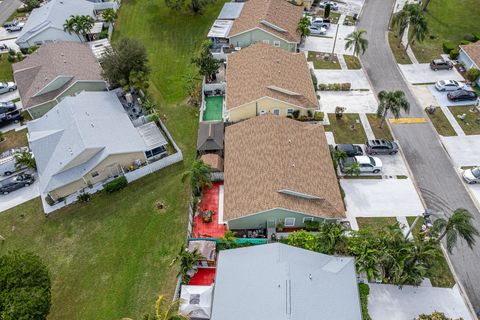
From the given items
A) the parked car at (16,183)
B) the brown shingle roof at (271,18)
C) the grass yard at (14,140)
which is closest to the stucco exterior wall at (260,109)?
the brown shingle roof at (271,18)

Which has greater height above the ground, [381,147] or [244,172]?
[381,147]

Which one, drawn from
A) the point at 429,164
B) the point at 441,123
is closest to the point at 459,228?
the point at 429,164

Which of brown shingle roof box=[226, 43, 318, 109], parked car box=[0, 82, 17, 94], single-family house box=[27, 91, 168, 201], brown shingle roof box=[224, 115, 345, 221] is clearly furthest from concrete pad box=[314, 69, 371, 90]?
parked car box=[0, 82, 17, 94]

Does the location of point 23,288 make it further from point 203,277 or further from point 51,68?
point 51,68

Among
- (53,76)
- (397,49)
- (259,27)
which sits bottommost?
(53,76)

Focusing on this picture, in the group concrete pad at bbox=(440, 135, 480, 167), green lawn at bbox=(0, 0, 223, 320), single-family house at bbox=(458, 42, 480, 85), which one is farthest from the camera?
single-family house at bbox=(458, 42, 480, 85)

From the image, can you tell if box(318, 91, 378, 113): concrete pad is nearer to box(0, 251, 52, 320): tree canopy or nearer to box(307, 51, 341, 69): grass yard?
box(307, 51, 341, 69): grass yard

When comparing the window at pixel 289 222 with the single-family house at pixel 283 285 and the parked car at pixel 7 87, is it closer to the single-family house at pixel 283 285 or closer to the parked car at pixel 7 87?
the single-family house at pixel 283 285
